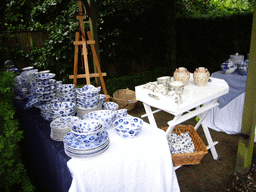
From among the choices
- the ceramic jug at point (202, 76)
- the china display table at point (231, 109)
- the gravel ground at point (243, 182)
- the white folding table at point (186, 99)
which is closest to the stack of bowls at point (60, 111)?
the white folding table at point (186, 99)

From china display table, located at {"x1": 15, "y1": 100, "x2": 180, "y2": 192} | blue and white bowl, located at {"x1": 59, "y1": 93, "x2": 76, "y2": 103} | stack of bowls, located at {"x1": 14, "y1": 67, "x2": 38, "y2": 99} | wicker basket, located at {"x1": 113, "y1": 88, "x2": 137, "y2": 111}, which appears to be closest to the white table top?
china display table, located at {"x1": 15, "y1": 100, "x2": 180, "y2": 192}

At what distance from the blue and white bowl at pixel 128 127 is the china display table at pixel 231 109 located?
1.79 meters

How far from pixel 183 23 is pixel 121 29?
161cm

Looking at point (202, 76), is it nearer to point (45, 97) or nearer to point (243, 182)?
point (243, 182)

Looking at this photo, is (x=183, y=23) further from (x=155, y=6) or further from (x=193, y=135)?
(x=193, y=135)

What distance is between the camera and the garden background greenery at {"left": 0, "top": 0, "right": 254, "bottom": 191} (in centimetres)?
436

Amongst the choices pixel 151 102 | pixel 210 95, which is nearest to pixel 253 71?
pixel 210 95

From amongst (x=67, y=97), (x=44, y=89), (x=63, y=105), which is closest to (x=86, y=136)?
(x=63, y=105)

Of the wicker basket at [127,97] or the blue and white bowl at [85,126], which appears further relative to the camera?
the wicker basket at [127,97]

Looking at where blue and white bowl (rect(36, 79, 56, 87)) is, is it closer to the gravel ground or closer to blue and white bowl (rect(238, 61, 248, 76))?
the gravel ground

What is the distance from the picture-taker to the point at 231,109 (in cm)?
292

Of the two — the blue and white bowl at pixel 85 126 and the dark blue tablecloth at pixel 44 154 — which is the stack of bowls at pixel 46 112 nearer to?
the dark blue tablecloth at pixel 44 154

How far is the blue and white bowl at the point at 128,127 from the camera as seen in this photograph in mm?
1424

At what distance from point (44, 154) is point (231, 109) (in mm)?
2466
